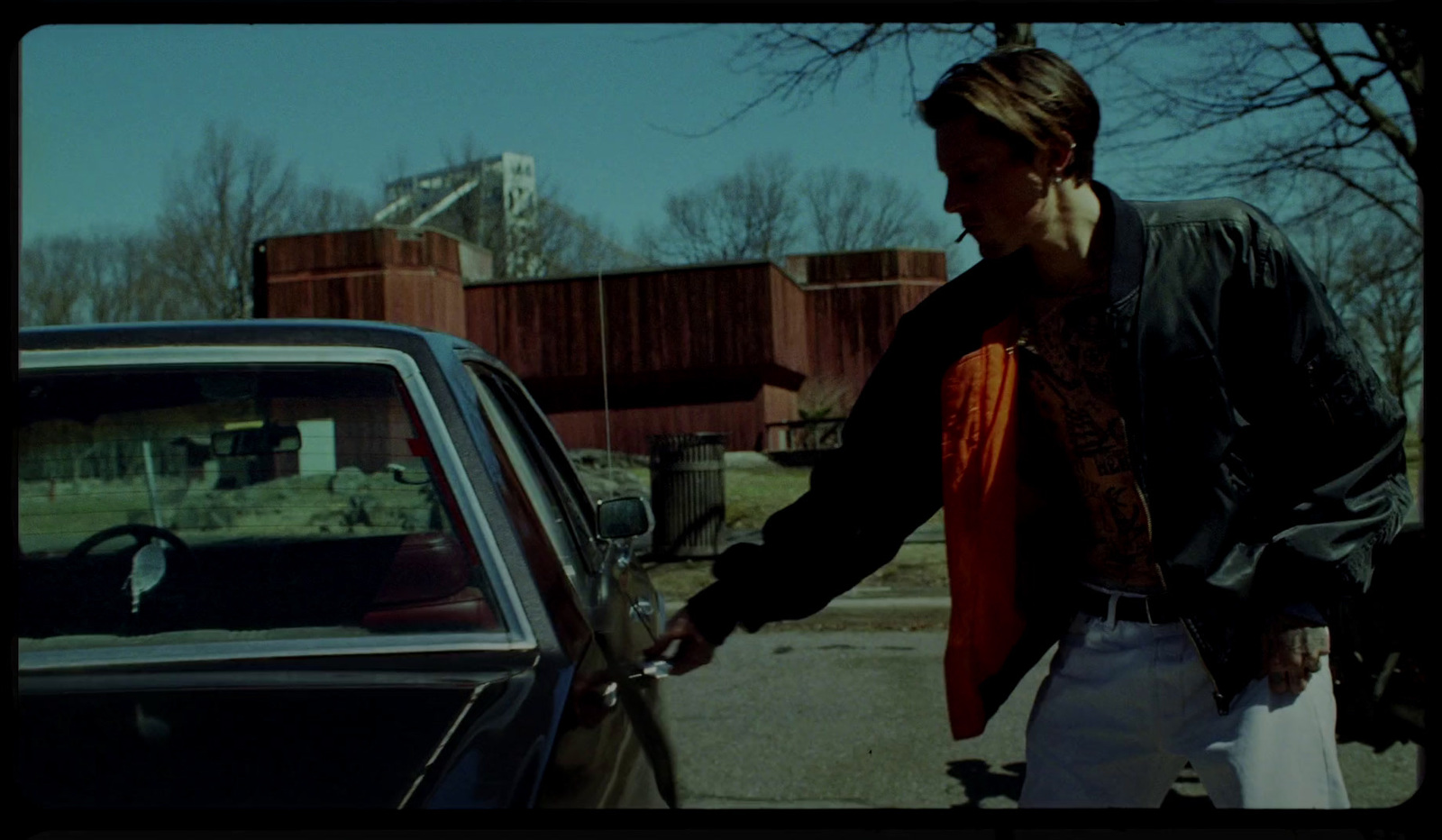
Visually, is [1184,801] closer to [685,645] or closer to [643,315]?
[685,645]

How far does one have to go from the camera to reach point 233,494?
2400 millimetres

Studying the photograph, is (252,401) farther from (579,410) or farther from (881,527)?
(579,410)

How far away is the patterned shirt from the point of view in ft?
7.30

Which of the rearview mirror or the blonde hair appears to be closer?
the blonde hair

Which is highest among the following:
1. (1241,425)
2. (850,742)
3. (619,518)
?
(1241,425)

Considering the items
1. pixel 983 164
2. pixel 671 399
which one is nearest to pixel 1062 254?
pixel 983 164

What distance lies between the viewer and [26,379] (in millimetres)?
2320

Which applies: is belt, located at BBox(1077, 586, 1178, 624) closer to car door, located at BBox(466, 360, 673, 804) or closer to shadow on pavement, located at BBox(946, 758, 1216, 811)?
car door, located at BBox(466, 360, 673, 804)

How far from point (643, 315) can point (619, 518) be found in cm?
431

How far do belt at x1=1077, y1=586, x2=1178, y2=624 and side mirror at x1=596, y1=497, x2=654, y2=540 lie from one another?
1144 millimetres

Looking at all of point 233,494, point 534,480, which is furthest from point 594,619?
point 233,494

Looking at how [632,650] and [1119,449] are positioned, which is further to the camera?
[632,650]

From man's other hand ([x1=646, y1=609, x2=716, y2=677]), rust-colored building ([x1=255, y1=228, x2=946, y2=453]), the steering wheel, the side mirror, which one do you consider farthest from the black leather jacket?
rust-colored building ([x1=255, y1=228, x2=946, y2=453])

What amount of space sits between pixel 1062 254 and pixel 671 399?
695 cm
